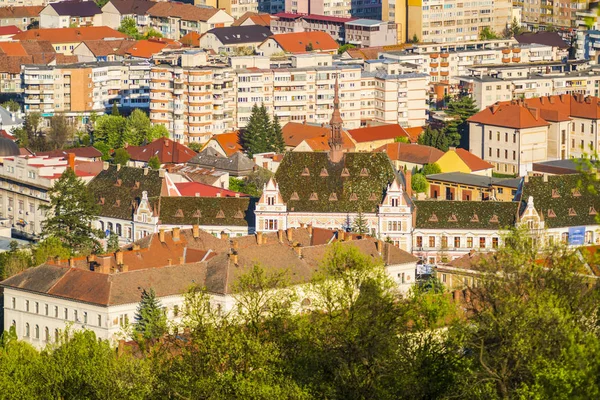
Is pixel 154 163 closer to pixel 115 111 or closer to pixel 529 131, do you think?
pixel 115 111

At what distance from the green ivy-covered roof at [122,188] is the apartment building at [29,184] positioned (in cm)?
309

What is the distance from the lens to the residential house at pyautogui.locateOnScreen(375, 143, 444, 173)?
5915 inches

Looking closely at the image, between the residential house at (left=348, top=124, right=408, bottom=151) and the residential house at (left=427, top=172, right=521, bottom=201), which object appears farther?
the residential house at (left=348, top=124, right=408, bottom=151)

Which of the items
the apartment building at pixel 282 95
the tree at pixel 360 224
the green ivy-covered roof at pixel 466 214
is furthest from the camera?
the apartment building at pixel 282 95

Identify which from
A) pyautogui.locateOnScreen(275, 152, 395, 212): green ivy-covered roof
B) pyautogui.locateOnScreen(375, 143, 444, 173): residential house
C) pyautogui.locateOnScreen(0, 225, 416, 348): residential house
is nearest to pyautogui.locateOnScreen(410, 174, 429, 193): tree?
pyautogui.locateOnScreen(375, 143, 444, 173): residential house

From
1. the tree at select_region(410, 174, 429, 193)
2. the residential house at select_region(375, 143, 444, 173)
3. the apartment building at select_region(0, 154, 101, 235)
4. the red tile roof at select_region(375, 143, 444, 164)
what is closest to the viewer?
the apartment building at select_region(0, 154, 101, 235)

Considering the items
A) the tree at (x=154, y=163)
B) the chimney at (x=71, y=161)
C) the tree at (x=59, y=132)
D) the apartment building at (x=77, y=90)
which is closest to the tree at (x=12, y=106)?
the apartment building at (x=77, y=90)

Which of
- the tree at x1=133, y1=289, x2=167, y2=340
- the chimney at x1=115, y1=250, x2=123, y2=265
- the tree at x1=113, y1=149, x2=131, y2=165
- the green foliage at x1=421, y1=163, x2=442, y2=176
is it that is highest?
the tree at x1=113, y1=149, x2=131, y2=165

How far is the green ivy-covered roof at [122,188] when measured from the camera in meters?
126

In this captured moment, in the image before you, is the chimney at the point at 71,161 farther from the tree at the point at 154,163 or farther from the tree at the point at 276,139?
the tree at the point at 276,139

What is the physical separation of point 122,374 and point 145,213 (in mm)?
48132

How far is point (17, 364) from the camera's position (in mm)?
80250

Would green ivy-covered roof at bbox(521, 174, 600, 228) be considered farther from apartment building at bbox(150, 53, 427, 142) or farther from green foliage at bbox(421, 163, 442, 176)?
apartment building at bbox(150, 53, 427, 142)

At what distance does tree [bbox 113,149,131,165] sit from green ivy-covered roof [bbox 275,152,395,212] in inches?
1177
